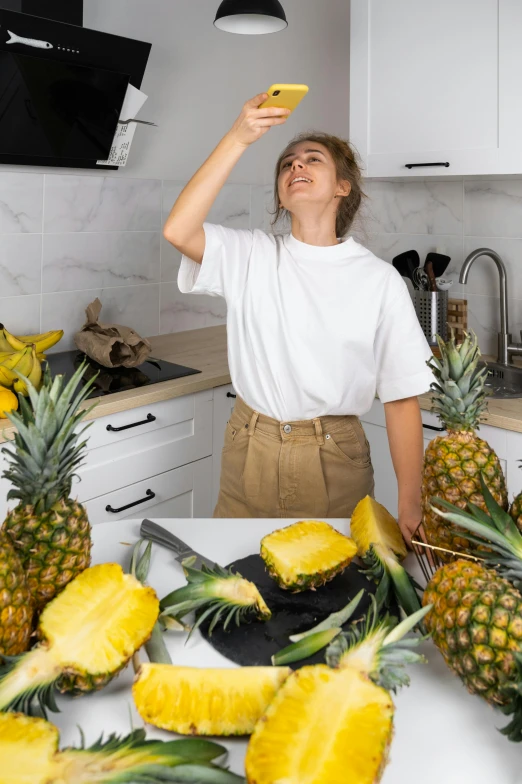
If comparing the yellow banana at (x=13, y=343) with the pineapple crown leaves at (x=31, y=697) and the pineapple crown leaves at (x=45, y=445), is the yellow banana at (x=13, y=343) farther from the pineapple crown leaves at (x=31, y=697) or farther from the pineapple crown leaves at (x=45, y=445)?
the pineapple crown leaves at (x=31, y=697)

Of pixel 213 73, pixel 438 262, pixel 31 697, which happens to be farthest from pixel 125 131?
pixel 31 697

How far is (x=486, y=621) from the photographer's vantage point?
2.38 ft

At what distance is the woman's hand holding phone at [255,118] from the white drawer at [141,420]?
3.21 feet

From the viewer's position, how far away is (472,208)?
9.71 feet

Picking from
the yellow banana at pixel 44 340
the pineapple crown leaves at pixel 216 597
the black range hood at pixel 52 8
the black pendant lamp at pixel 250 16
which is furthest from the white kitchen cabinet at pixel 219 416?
the pineapple crown leaves at pixel 216 597

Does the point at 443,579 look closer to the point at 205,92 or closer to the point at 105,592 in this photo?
the point at 105,592

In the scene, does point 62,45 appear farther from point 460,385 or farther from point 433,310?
point 460,385

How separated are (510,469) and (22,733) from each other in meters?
1.83

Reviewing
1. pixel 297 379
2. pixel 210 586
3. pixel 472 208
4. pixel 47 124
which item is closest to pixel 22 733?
pixel 210 586

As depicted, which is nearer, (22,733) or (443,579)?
(22,733)

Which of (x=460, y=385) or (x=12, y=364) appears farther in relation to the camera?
(x=12, y=364)

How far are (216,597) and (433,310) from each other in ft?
7.07

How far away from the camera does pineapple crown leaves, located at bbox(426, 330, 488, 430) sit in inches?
41.0

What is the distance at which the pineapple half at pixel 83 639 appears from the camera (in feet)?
2.37
